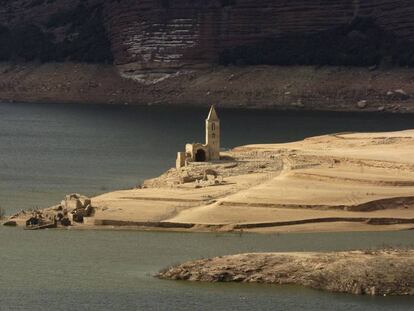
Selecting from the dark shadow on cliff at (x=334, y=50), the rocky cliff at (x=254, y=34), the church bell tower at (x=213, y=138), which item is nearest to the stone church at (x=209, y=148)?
the church bell tower at (x=213, y=138)

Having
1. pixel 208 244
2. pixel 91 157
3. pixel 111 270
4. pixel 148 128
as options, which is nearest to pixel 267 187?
pixel 208 244

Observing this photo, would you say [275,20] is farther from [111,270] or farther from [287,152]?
[111,270]

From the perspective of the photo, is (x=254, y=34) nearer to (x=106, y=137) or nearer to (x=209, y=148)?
(x=106, y=137)

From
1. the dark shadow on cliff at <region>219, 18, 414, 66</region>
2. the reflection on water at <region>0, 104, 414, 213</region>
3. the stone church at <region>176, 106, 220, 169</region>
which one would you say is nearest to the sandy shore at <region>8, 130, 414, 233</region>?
the stone church at <region>176, 106, 220, 169</region>

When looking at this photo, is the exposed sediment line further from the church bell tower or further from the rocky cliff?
the rocky cliff

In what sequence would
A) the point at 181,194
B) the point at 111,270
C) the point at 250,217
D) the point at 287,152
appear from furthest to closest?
the point at 287,152
the point at 181,194
the point at 250,217
the point at 111,270
